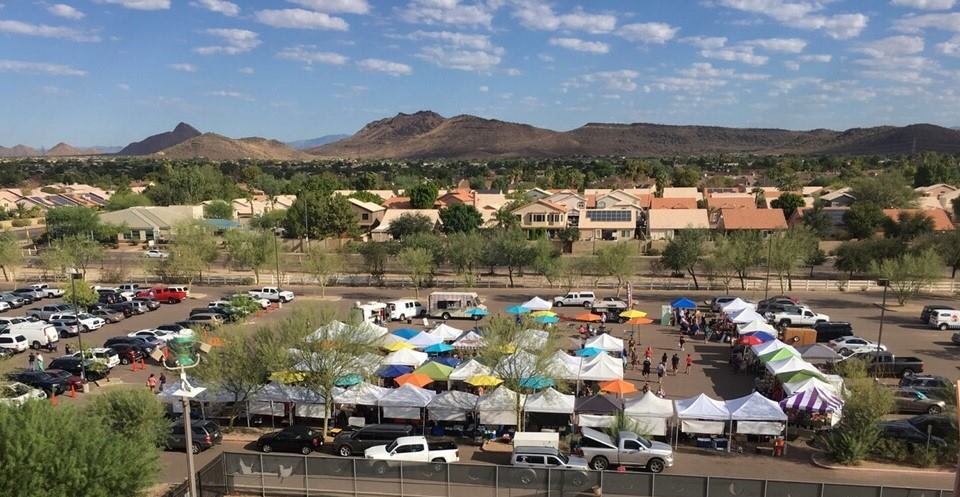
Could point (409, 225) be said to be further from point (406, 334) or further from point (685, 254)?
point (406, 334)

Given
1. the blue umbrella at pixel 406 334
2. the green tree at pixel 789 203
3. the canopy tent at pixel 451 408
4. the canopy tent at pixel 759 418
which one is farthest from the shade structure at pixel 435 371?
the green tree at pixel 789 203

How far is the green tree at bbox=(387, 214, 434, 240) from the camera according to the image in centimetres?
6844

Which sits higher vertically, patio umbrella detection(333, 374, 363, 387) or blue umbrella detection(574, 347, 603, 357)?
patio umbrella detection(333, 374, 363, 387)

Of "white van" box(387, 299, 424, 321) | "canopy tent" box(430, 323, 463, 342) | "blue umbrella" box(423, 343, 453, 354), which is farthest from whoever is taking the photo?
"white van" box(387, 299, 424, 321)

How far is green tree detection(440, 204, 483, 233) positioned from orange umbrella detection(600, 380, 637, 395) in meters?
45.6

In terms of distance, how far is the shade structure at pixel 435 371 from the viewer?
2378 centimetres

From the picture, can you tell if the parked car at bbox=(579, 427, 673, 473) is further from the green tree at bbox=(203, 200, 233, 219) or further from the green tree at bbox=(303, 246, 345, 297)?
the green tree at bbox=(203, 200, 233, 219)

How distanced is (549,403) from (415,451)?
189 inches

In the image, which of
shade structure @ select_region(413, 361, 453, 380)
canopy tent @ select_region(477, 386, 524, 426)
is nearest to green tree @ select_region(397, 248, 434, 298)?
shade structure @ select_region(413, 361, 453, 380)

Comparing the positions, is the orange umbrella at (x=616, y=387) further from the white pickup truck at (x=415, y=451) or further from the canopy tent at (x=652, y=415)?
the white pickup truck at (x=415, y=451)

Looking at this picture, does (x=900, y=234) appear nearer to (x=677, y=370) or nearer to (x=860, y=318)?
(x=860, y=318)

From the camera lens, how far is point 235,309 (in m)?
35.4

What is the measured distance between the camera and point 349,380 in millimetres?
22125

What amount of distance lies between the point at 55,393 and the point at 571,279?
32083 mm
